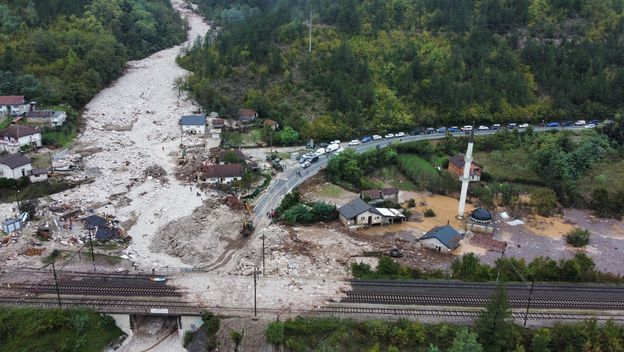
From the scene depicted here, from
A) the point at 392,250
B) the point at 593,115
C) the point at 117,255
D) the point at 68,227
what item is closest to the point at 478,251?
the point at 392,250

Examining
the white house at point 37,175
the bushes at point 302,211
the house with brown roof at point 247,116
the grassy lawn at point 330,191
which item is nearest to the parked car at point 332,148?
the grassy lawn at point 330,191

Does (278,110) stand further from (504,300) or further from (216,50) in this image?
(504,300)

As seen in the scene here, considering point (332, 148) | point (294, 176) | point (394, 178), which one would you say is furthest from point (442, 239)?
point (332, 148)

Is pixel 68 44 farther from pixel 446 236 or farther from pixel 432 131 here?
pixel 446 236

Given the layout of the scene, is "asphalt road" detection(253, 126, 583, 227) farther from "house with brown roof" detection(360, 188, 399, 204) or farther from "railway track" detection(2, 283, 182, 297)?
"railway track" detection(2, 283, 182, 297)

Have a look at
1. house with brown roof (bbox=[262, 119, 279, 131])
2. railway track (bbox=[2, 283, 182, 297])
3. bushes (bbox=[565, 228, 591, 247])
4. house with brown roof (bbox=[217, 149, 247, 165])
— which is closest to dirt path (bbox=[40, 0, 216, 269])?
railway track (bbox=[2, 283, 182, 297])

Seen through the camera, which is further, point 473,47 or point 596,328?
point 473,47

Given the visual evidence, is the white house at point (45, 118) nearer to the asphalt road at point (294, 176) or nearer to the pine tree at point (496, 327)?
the asphalt road at point (294, 176)
